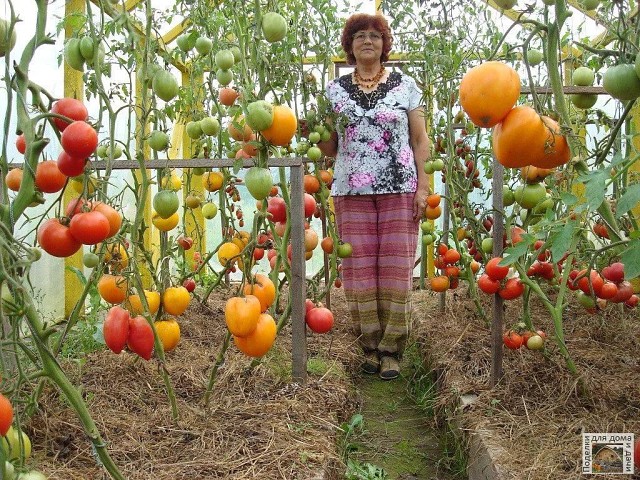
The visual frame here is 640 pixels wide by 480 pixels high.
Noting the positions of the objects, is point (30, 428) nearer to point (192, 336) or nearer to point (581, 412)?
point (192, 336)

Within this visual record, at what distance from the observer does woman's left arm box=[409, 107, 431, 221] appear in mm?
2900

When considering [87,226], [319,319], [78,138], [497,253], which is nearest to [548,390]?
[497,253]

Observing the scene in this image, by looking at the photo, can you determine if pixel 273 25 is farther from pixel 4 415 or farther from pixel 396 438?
pixel 396 438

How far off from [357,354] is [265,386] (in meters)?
0.89

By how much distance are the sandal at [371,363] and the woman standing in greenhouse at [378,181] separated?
0.17 ft

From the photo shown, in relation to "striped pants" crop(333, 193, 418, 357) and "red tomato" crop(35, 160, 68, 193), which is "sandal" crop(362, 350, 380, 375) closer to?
"striped pants" crop(333, 193, 418, 357)

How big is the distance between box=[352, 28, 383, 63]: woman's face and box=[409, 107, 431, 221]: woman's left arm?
0.32 meters

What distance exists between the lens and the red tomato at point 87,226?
3.94ft

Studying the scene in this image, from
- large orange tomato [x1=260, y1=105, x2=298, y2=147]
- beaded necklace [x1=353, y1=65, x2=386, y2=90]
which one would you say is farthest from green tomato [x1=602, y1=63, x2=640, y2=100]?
beaded necklace [x1=353, y1=65, x2=386, y2=90]

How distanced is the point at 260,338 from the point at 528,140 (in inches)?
36.7

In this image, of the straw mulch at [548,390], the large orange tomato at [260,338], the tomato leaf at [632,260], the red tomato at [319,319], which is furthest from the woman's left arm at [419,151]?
the tomato leaf at [632,260]

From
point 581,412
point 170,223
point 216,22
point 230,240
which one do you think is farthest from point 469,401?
point 216,22

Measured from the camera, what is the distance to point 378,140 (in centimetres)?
286

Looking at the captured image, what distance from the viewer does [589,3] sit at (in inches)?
69.7
